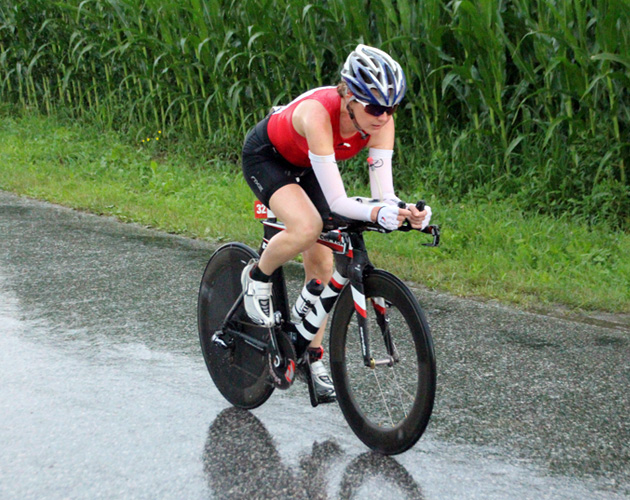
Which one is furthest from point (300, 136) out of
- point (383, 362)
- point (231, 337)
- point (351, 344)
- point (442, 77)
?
point (442, 77)

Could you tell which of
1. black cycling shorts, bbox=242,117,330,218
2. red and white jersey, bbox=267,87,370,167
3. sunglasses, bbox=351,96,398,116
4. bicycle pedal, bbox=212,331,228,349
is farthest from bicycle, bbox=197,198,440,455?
sunglasses, bbox=351,96,398,116

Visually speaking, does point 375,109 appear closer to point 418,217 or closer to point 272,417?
point 418,217

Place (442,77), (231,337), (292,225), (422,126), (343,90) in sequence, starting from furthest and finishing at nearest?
(422,126) → (442,77) → (231,337) → (292,225) → (343,90)

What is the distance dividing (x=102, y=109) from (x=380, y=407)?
1178 cm

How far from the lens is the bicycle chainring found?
4195 mm

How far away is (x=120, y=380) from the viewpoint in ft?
→ 15.9

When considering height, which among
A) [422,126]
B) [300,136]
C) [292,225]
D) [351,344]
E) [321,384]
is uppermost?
[300,136]

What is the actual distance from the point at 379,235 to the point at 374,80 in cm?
486

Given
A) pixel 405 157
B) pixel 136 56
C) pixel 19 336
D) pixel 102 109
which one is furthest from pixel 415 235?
pixel 102 109

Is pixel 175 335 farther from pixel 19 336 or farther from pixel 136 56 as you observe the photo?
pixel 136 56

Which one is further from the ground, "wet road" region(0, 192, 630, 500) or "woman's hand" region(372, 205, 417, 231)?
"woman's hand" region(372, 205, 417, 231)

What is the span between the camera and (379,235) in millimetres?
8406

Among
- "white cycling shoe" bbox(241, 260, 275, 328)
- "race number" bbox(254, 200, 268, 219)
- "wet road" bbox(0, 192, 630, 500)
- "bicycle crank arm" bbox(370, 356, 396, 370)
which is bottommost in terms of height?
"wet road" bbox(0, 192, 630, 500)

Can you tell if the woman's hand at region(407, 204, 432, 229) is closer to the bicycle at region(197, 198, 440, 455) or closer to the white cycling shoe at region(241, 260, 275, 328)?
the bicycle at region(197, 198, 440, 455)
